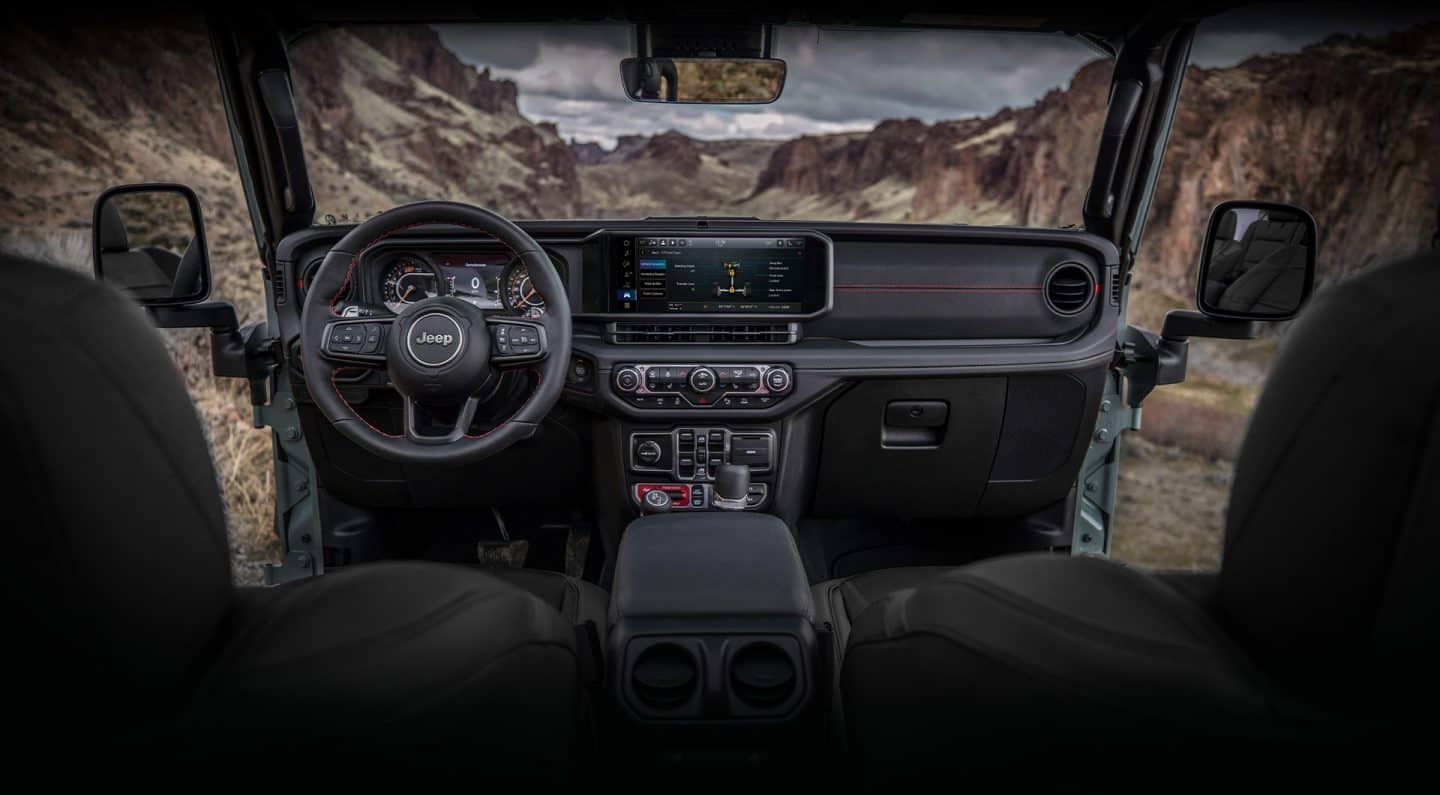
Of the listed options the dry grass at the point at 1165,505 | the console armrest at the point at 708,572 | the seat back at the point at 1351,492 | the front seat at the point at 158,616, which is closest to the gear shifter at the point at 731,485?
the console armrest at the point at 708,572

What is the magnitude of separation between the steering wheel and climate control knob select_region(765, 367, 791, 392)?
0.86m

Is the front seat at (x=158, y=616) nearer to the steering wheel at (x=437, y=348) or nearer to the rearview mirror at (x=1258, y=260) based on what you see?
the steering wheel at (x=437, y=348)

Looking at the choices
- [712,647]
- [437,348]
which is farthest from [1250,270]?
[437,348]

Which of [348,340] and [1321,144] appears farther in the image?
[1321,144]

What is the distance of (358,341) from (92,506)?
159 centimetres

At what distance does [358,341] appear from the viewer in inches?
101

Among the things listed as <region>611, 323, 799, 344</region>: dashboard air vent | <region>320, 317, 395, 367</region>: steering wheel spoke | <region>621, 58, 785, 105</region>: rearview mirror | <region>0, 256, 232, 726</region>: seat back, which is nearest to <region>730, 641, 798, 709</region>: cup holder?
<region>0, 256, 232, 726</region>: seat back

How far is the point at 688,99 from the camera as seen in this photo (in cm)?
308

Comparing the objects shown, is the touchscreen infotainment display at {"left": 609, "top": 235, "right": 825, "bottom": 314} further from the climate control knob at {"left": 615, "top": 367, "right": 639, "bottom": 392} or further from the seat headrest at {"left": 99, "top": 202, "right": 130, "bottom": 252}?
the seat headrest at {"left": 99, "top": 202, "right": 130, "bottom": 252}

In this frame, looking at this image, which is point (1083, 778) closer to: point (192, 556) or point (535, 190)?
point (192, 556)

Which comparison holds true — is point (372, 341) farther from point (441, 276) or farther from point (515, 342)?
point (441, 276)

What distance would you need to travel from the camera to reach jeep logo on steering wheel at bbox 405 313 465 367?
2.48 meters

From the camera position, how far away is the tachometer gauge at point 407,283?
309 centimetres

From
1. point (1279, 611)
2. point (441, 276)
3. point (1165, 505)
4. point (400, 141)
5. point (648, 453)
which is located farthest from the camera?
point (400, 141)
